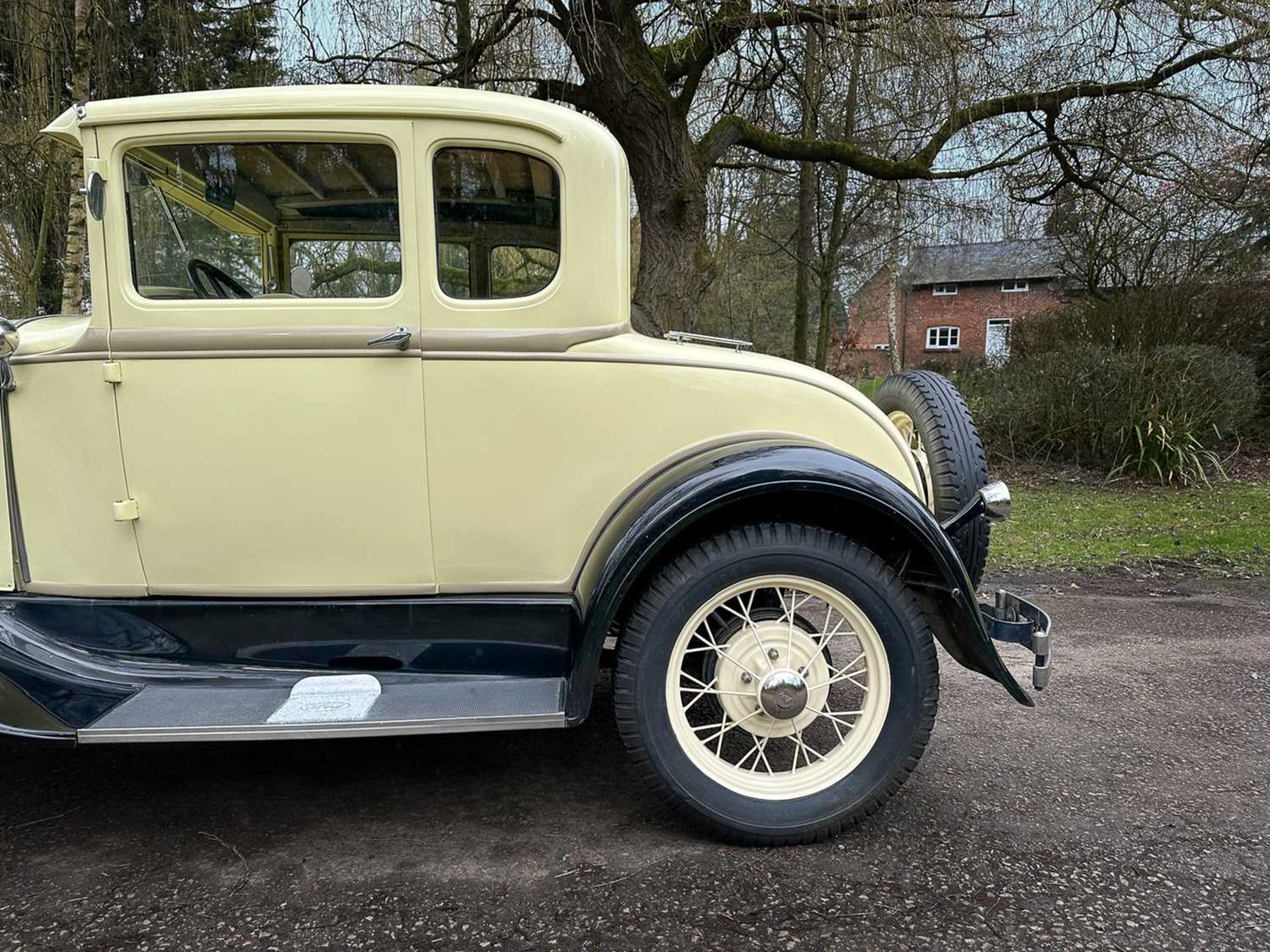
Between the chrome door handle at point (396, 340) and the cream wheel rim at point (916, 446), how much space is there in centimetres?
152

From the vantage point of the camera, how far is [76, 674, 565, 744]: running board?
2021 mm

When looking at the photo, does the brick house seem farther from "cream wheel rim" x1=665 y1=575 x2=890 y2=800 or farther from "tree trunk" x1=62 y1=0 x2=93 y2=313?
"cream wheel rim" x1=665 y1=575 x2=890 y2=800

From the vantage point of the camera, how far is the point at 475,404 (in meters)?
2.25

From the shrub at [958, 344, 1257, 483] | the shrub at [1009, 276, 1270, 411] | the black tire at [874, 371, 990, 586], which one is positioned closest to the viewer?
the black tire at [874, 371, 990, 586]

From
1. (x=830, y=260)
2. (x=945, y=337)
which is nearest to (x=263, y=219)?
(x=830, y=260)

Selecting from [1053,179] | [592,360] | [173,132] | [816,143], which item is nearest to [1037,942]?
[592,360]

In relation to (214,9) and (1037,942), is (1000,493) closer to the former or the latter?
(1037,942)

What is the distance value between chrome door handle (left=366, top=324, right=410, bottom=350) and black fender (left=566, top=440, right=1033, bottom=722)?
2.59ft

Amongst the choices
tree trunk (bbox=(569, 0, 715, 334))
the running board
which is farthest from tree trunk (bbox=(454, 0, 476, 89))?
the running board

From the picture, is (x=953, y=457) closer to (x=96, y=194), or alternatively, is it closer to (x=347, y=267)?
(x=347, y=267)

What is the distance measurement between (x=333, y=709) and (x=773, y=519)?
1.37 m

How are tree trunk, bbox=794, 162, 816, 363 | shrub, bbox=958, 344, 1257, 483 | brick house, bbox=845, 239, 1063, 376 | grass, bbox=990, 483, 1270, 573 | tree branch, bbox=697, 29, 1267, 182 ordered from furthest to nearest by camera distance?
1. brick house, bbox=845, 239, 1063, 376
2. tree trunk, bbox=794, 162, 816, 363
3. shrub, bbox=958, 344, 1257, 483
4. tree branch, bbox=697, 29, 1267, 182
5. grass, bbox=990, 483, 1270, 573

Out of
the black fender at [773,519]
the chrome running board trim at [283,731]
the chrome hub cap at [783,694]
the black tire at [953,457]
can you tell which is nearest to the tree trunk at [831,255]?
the black tire at [953,457]

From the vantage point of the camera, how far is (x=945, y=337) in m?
33.1
